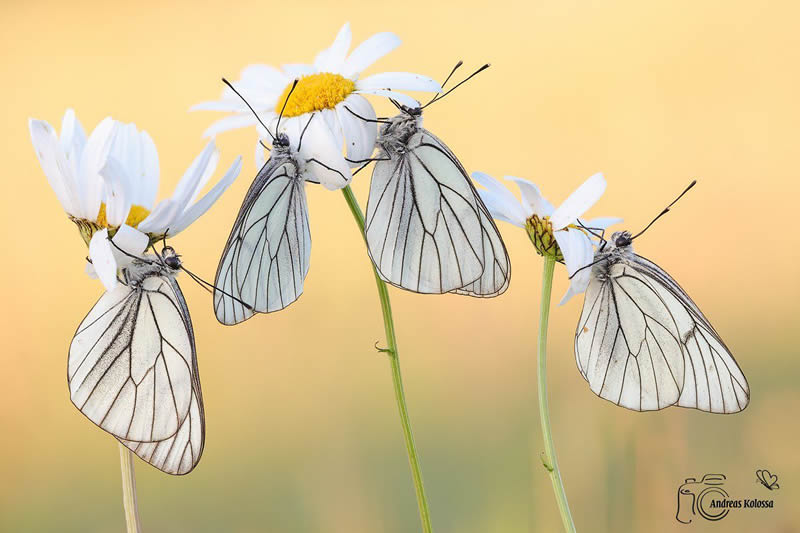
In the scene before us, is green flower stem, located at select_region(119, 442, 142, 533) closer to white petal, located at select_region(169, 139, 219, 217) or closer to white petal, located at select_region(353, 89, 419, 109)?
white petal, located at select_region(169, 139, 219, 217)

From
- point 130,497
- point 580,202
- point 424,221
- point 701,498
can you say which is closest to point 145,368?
point 130,497

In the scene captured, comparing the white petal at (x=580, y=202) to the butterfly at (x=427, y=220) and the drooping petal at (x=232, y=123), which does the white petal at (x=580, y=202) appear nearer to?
the butterfly at (x=427, y=220)

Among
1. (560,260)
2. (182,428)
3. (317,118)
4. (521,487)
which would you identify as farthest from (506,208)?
(521,487)

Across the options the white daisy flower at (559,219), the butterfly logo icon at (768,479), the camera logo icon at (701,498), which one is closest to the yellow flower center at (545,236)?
the white daisy flower at (559,219)

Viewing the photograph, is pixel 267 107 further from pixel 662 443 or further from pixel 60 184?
pixel 662 443

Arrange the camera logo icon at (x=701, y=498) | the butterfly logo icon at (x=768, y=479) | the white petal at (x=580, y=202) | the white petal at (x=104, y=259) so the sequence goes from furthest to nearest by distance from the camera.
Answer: the butterfly logo icon at (x=768, y=479) → the camera logo icon at (x=701, y=498) → the white petal at (x=580, y=202) → the white petal at (x=104, y=259)

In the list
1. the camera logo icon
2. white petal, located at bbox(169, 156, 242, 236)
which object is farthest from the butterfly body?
the camera logo icon
